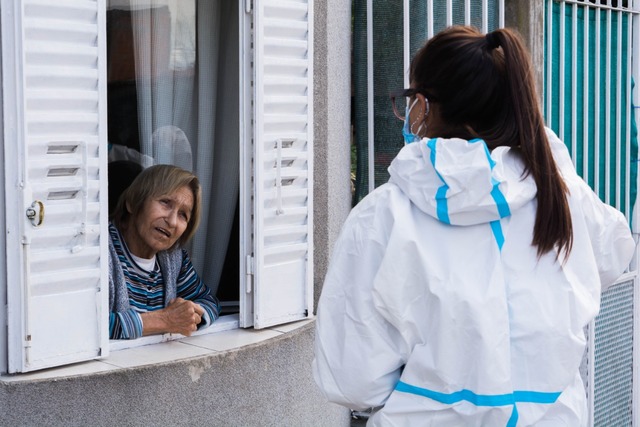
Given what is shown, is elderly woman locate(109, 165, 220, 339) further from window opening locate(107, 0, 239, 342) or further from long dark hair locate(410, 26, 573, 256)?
long dark hair locate(410, 26, 573, 256)

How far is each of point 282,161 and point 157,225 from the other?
0.57 m

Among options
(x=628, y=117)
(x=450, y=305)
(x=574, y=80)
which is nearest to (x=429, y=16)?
(x=574, y=80)

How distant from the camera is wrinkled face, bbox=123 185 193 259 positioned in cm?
392

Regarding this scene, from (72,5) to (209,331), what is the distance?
1.43m

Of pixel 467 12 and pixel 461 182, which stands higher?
pixel 467 12

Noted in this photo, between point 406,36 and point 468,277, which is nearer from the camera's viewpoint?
point 468,277

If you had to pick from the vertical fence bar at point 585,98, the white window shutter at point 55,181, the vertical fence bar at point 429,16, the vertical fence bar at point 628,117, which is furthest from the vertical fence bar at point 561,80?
the white window shutter at point 55,181

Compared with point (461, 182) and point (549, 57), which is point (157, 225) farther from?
point (549, 57)

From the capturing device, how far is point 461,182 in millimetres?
→ 2107

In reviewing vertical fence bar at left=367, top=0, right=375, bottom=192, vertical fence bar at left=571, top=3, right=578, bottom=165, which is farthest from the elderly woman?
vertical fence bar at left=571, top=3, right=578, bottom=165

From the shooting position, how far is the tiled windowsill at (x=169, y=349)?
3.13 m

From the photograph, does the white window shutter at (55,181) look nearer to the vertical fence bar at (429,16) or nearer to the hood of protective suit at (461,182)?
the hood of protective suit at (461,182)

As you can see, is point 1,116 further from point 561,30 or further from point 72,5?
point 561,30

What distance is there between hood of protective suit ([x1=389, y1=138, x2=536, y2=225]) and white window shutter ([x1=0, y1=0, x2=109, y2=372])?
4.45 feet
